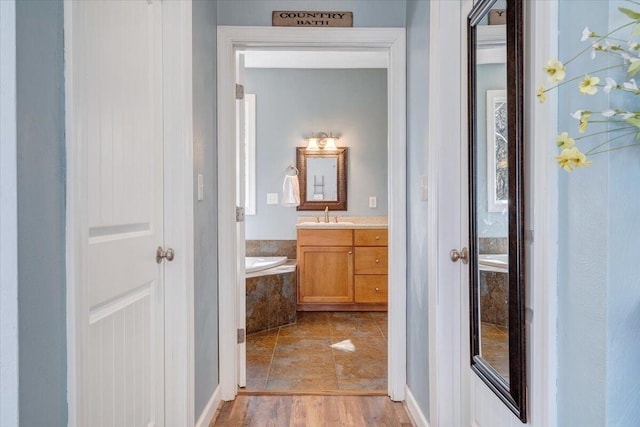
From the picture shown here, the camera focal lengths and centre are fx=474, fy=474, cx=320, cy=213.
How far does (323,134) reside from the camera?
510 centimetres

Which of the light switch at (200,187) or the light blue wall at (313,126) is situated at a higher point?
the light blue wall at (313,126)

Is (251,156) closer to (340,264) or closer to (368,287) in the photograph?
(340,264)

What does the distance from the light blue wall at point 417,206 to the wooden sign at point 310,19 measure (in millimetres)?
351

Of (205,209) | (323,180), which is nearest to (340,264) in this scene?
(323,180)

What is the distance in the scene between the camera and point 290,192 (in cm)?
494

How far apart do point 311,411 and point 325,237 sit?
2352 mm

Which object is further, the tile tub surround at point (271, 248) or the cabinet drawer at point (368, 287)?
the tile tub surround at point (271, 248)

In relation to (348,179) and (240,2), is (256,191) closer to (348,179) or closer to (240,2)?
(348,179)

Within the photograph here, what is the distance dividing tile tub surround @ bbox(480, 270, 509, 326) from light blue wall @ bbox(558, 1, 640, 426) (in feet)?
1.07

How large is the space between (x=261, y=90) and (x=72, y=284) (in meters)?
4.28

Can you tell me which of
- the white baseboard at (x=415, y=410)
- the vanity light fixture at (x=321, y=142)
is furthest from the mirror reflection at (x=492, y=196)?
the vanity light fixture at (x=321, y=142)

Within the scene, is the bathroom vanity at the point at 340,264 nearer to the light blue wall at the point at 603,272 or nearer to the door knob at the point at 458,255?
the door knob at the point at 458,255

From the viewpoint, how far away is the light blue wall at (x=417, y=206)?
2.13m

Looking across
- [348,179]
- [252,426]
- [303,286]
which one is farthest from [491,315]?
[348,179]
